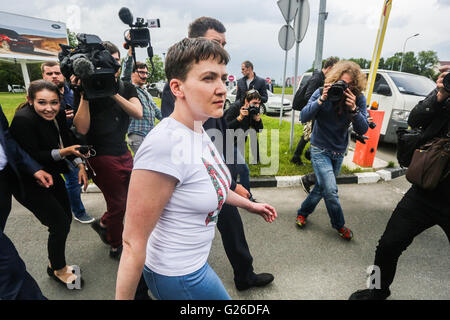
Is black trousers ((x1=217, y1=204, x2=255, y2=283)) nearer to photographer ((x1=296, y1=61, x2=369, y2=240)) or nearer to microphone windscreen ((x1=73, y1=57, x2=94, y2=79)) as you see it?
photographer ((x1=296, y1=61, x2=369, y2=240))

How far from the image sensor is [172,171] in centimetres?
91

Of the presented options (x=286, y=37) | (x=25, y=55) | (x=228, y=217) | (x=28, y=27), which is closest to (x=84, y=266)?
(x=228, y=217)

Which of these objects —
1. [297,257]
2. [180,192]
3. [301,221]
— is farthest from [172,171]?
[301,221]

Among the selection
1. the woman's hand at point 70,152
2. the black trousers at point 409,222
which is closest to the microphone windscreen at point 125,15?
the woman's hand at point 70,152

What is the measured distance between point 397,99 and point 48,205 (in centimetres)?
717

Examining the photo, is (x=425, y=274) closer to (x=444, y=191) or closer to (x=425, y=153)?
(x=444, y=191)

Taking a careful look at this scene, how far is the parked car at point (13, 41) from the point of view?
3158 cm

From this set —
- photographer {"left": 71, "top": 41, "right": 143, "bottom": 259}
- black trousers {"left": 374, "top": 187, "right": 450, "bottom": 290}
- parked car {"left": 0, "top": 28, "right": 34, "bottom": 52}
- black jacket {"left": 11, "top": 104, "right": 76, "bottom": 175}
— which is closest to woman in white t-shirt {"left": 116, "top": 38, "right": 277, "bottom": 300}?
photographer {"left": 71, "top": 41, "right": 143, "bottom": 259}

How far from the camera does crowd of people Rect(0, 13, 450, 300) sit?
0.97m

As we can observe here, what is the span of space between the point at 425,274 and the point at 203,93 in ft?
9.22

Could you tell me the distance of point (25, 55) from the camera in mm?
33000

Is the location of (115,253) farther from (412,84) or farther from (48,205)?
(412,84)

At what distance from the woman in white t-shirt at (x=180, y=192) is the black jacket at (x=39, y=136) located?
169 centimetres

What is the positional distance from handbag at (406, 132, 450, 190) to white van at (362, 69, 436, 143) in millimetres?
4659
